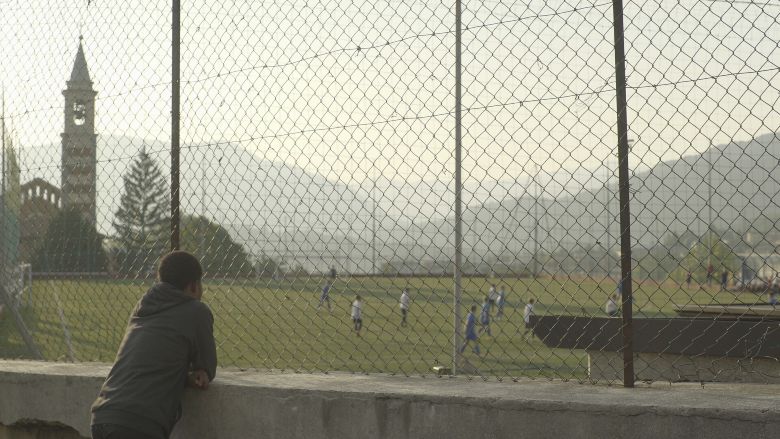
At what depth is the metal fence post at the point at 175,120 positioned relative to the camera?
5301 mm

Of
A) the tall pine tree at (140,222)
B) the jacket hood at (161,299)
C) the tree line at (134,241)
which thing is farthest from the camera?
the tall pine tree at (140,222)

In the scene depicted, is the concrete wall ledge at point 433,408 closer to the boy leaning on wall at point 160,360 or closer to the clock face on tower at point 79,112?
the boy leaning on wall at point 160,360

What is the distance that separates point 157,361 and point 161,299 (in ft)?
0.99

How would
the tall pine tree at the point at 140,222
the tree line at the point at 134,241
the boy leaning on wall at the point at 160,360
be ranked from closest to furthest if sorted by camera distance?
the boy leaning on wall at the point at 160,360, the tree line at the point at 134,241, the tall pine tree at the point at 140,222

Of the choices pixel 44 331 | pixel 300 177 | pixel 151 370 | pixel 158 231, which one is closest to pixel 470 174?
pixel 300 177

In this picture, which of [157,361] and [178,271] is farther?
[178,271]

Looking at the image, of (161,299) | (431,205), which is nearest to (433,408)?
(431,205)

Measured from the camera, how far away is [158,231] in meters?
6.36

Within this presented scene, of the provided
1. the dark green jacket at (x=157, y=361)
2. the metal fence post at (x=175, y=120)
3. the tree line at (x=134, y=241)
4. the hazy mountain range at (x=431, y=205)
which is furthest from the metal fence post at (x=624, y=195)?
the metal fence post at (x=175, y=120)

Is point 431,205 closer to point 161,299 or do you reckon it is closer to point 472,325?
point 161,299

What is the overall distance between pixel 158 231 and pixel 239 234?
1.23m

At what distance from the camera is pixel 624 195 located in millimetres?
3949

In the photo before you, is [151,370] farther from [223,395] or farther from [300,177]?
[300,177]

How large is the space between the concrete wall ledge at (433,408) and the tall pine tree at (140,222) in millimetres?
1220
